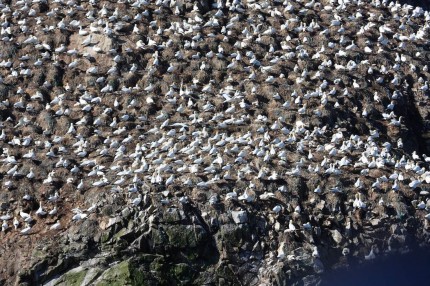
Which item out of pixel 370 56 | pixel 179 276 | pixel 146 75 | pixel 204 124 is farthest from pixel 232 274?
pixel 370 56

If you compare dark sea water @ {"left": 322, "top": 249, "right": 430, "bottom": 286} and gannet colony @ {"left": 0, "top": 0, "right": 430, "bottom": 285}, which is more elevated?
gannet colony @ {"left": 0, "top": 0, "right": 430, "bottom": 285}

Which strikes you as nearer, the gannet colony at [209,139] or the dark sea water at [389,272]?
the gannet colony at [209,139]

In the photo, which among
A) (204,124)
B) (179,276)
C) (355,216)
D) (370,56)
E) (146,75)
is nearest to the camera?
(179,276)

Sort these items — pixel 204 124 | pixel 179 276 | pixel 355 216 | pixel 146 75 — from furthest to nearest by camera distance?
pixel 146 75 < pixel 204 124 < pixel 355 216 < pixel 179 276

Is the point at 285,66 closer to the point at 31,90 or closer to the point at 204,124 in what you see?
the point at 204,124

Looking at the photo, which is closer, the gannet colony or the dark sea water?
the gannet colony
